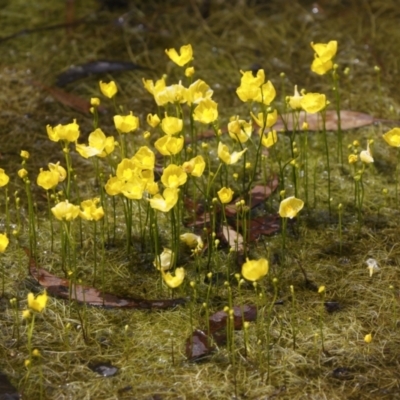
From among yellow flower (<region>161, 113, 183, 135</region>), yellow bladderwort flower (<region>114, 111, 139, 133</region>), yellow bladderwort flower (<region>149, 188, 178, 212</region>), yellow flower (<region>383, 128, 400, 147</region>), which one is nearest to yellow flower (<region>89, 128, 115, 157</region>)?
yellow bladderwort flower (<region>114, 111, 139, 133</region>)

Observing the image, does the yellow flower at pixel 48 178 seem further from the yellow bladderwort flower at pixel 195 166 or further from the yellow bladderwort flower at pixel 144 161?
the yellow bladderwort flower at pixel 195 166

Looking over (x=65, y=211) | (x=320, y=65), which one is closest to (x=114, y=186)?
A: (x=65, y=211)

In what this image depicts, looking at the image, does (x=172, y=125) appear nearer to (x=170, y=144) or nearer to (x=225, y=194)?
(x=170, y=144)

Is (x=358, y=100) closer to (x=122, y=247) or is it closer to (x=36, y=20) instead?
(x=122, y=247)

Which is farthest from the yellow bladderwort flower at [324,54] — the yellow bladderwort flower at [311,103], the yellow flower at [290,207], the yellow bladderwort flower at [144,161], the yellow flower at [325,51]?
the yellow bladderwort flower at [144,161]

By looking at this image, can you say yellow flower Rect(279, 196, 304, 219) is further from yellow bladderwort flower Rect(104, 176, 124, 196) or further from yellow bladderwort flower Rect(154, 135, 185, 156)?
yellow bladderwort flower Rect(104, 176, 124, 196)

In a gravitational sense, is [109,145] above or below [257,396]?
above

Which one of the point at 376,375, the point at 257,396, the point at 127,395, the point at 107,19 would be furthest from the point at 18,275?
the point at 107,19
